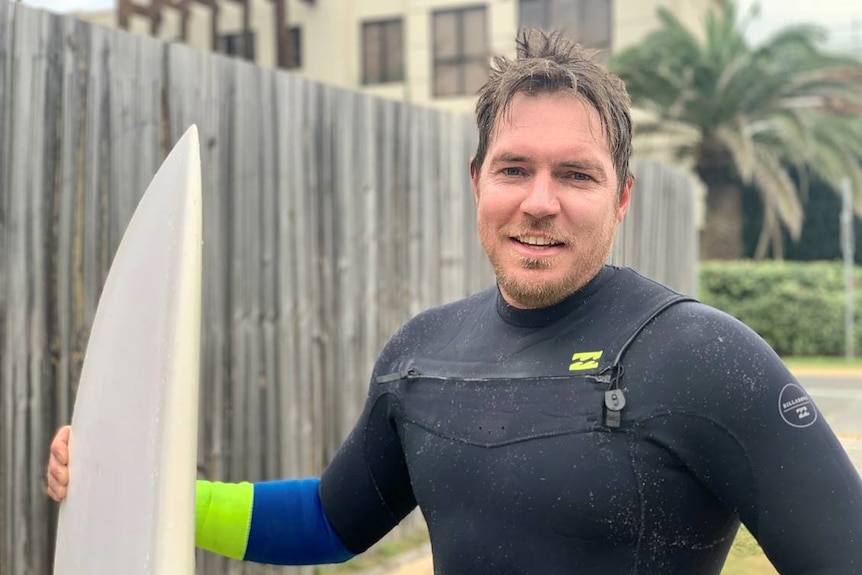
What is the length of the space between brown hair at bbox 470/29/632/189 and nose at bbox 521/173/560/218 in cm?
13

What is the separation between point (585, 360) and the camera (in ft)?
4.70

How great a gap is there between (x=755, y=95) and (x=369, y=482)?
530 inches

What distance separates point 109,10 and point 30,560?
20035 millimetres

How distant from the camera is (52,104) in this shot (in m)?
2.93

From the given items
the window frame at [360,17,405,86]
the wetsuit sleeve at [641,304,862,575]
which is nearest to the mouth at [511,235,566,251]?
the wetsuit sleeve at [641,304,862,575]

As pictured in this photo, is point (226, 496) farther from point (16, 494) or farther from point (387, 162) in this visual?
point (387, 162)

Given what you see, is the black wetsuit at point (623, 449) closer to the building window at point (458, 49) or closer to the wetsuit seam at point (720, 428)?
the wetsuit seam at point (720, 428)

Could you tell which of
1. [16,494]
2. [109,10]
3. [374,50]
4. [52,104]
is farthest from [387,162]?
[109,10]

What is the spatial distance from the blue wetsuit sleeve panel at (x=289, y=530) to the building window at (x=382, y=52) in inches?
746

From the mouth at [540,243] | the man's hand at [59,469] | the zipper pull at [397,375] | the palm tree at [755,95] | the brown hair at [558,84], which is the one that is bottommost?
the man's hand at [59,469]

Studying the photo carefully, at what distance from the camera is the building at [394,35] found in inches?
758

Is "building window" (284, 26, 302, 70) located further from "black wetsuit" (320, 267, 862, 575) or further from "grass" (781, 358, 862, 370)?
"black wetsuit" (320, 267, 862, 575)

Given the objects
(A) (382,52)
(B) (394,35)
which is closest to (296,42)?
(A) (382,52)

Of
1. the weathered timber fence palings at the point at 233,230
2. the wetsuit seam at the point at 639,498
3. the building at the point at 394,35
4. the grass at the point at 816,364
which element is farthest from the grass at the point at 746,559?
the building at the point at 394,35
